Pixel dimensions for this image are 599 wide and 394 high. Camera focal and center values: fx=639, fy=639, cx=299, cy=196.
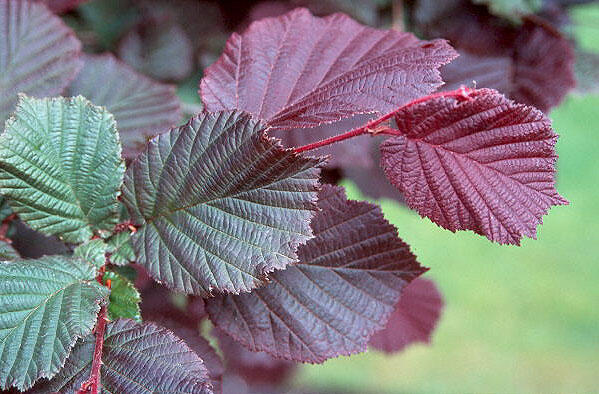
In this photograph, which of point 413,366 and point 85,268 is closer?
point 85,268

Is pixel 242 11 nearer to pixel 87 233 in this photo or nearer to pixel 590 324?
pixel 87 233

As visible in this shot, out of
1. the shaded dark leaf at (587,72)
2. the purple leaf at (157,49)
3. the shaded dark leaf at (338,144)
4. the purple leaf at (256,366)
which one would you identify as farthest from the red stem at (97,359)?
the shaded dark leaf at (587,72)

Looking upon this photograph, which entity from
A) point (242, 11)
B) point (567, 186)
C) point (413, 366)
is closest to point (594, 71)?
point (242, 11)

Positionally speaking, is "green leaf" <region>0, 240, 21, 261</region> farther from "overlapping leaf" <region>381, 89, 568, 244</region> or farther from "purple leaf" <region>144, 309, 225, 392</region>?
"overlapping leaf" <region>381, 89, 568, 244</region>

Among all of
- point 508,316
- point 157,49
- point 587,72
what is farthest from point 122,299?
point 508,316

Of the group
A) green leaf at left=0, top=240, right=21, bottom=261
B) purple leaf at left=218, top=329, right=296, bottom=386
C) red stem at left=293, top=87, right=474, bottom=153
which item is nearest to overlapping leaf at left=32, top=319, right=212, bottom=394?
green leaf at left=0, top=240, right=21, bottom=261

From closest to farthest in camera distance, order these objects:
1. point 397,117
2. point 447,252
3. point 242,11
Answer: point 397,117
point 242,11
point 447,252
